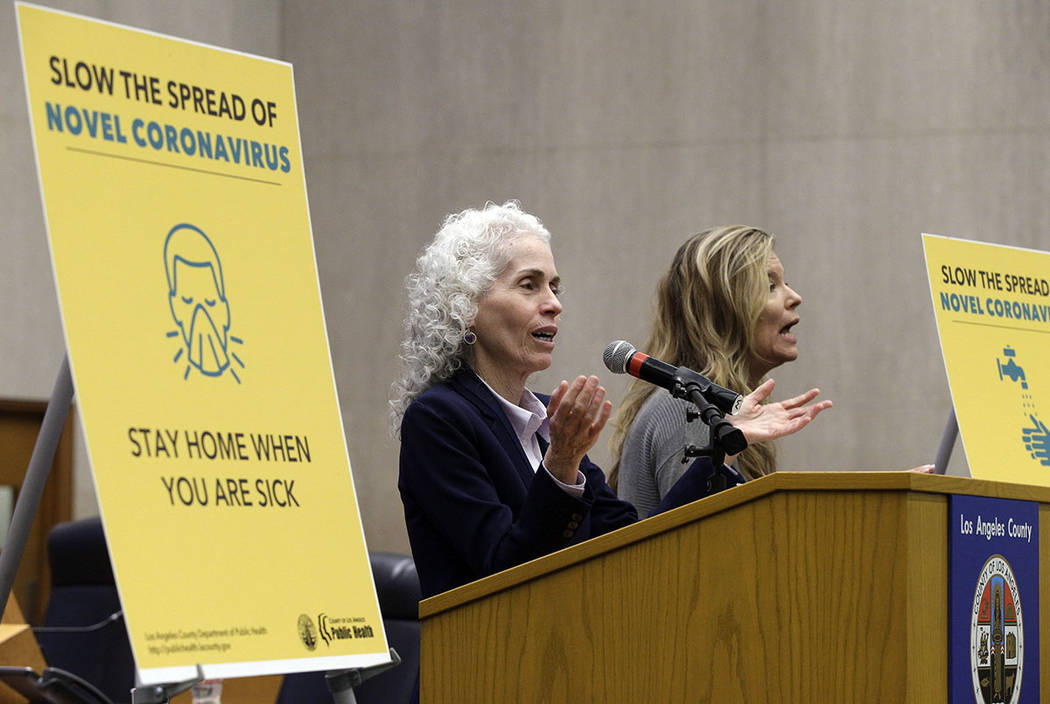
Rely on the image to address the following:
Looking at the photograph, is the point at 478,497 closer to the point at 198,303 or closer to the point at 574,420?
the point at 574,420

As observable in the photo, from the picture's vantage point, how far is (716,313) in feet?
9.95

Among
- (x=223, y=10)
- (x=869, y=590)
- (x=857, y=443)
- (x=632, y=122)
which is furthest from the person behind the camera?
(x=223, y=10)

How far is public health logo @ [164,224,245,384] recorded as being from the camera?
176 cm

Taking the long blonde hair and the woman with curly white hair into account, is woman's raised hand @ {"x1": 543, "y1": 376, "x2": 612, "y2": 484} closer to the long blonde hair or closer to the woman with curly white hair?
the woman with curly white hair

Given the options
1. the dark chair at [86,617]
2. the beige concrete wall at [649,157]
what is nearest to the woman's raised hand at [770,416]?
the dark chair at [86,617]

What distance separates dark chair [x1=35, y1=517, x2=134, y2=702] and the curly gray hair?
10.6 feet

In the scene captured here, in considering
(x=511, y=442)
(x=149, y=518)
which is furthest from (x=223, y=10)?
(x=149, y=518)

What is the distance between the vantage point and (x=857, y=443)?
6723 millimetres

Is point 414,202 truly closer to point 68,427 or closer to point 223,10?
point 223,10

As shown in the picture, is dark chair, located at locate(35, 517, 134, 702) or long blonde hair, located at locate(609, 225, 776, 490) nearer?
long blonde hair, located at locate(609, 225, 776, 490)

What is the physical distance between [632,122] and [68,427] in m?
3.47

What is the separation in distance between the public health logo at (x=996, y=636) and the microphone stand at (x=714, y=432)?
0.45m

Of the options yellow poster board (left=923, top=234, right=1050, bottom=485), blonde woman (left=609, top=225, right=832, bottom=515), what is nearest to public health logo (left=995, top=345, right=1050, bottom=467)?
yellow poster board (left=923, top=234, right=1050, bottom=485)

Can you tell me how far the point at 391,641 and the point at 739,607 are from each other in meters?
2.87
